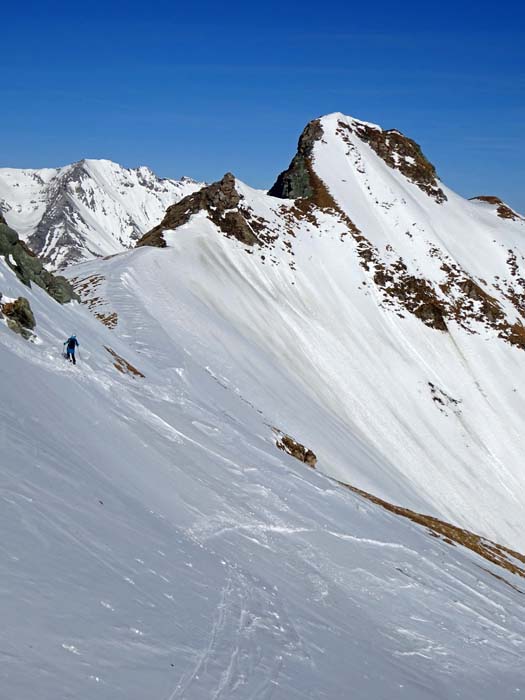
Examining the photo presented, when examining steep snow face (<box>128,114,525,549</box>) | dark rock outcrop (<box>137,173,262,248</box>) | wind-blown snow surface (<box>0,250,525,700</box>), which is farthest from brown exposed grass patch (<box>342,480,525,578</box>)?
dark rock outcrop (<box>137,173,262,248</box>)

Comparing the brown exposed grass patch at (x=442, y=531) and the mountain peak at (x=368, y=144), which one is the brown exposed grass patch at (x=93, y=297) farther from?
the mountain peak at (x=368, y=144)

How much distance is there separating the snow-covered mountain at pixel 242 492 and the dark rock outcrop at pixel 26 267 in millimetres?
920

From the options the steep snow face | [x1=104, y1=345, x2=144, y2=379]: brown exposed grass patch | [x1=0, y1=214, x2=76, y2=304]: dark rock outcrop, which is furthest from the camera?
the steep snow face

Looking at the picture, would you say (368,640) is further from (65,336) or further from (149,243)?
(149,243)

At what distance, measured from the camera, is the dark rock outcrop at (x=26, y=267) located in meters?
29.0

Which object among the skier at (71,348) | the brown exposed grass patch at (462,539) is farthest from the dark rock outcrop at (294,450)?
the skier at (71,348)

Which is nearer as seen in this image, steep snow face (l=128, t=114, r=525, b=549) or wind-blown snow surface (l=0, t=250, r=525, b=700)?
wind-blown snow surface (l=0, t=250, r=525, b=700)

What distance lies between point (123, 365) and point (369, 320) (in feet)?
166

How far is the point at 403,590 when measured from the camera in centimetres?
1970

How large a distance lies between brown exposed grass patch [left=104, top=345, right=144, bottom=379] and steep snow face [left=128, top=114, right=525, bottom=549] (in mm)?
9956

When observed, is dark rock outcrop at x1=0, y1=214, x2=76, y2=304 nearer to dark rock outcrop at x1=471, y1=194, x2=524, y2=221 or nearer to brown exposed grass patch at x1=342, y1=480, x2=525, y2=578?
brown exposed grass patch at x1=342, y1=480, x2=525, y2=578

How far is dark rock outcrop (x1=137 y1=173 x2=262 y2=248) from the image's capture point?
73750 millimetres

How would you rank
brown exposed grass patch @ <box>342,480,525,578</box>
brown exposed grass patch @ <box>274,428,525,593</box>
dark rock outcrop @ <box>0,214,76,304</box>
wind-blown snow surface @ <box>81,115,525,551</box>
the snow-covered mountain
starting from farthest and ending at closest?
wind-blown snow surface @ <box>81,115,525,551</box> < brown exposed grass patch @ <box>342,480,525,578</box> < brown exposed grass patch @ <box>274,428,525,593</box> < dark rock outcrop @ <box>0,214,76,304</box> < the snow-covered mountain

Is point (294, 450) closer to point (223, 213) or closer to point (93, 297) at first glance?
point (93, 297)
